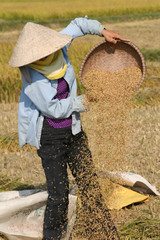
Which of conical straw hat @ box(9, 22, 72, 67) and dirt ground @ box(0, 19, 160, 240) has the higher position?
conical straw hat @ box(9, 22, 72, 67)

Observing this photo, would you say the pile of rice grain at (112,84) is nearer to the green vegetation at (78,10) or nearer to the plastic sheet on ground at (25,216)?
the plastic sheet on ground at (25,216)

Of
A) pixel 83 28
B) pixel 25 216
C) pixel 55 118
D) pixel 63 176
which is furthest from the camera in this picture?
pixel 25 216

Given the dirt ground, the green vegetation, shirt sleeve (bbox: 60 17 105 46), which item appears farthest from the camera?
the green vegetation

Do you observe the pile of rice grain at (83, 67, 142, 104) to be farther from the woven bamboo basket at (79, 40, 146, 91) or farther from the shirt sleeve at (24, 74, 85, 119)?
the shirt sleeve at (24, 74, 85, 119)

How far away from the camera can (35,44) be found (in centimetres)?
249

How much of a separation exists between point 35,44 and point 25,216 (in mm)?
1289

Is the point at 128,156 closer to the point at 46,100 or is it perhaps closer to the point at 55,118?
the point at 55,118

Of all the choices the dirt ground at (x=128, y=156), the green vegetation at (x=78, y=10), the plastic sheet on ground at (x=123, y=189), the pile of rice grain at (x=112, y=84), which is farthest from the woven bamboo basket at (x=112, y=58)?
the green vegetation at (x=78, y=10)

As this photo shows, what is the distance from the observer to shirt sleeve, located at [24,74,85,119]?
8.16 feet

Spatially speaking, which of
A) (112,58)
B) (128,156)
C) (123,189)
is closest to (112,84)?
(112,58)

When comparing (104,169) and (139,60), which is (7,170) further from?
(139,60)

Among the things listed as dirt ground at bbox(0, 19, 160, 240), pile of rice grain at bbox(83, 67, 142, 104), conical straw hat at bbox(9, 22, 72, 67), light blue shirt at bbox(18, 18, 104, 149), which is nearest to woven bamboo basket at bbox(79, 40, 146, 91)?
pile of rice grain at bbox(83, 67, 142, 104)

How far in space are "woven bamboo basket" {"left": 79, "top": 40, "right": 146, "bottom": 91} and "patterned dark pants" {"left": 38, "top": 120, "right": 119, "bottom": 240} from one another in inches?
43.7

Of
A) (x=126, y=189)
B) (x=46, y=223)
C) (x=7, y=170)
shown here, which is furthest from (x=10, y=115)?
(x=46, y=223)
